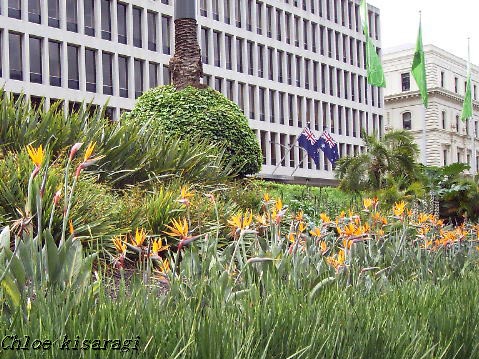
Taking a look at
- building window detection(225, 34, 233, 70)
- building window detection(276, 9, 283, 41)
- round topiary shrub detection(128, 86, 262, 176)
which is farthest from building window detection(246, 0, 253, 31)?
round topiary shrub detection(128, 86, 262, 176)

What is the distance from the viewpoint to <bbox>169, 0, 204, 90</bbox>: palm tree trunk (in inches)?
516

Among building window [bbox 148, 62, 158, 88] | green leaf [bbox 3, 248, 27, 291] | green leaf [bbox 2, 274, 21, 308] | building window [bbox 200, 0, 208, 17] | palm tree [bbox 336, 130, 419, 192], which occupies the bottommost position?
green leaf [bbox 2, 274, 21, 308]

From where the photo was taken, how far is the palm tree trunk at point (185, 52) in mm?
13094

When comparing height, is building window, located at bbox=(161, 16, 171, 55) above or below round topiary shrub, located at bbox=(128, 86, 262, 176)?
above

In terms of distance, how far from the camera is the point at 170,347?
2.10 metres

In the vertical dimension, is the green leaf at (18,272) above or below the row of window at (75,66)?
below

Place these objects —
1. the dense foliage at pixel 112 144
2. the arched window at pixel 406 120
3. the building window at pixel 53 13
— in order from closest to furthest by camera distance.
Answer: the dense foliage at pixel 112 144, the building window at pixel 53 13, the arched window at pixel 406 120

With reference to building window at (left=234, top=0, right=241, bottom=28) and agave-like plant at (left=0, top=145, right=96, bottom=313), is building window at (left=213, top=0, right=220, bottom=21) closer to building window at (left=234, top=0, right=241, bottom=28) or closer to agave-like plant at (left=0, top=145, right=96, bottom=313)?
building window at (left=234, top=0, right=241, bottom=28)

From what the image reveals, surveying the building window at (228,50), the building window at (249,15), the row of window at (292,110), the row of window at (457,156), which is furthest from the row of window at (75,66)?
the row of window at (457,156)

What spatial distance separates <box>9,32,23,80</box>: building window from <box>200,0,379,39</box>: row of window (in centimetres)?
1613

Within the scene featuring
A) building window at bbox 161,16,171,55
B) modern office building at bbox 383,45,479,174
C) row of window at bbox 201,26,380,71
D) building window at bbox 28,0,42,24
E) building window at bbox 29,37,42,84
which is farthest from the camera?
modern office building at bbox 383,45,479,174

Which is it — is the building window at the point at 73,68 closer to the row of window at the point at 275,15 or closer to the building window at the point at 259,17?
the row of window at the point at 275,15

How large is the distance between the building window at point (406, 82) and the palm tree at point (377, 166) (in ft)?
208

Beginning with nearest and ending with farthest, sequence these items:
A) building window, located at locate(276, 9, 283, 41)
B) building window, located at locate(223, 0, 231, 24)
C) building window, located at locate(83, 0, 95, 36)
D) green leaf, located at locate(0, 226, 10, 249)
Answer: green leaf, located at locate(0, 226, 10, 249) → building window, located at locate(83, 0, 95, 36) → building window, located at locate(223, 0, 231, 24) → building window, located at locate(276, 9, 283, 41)
